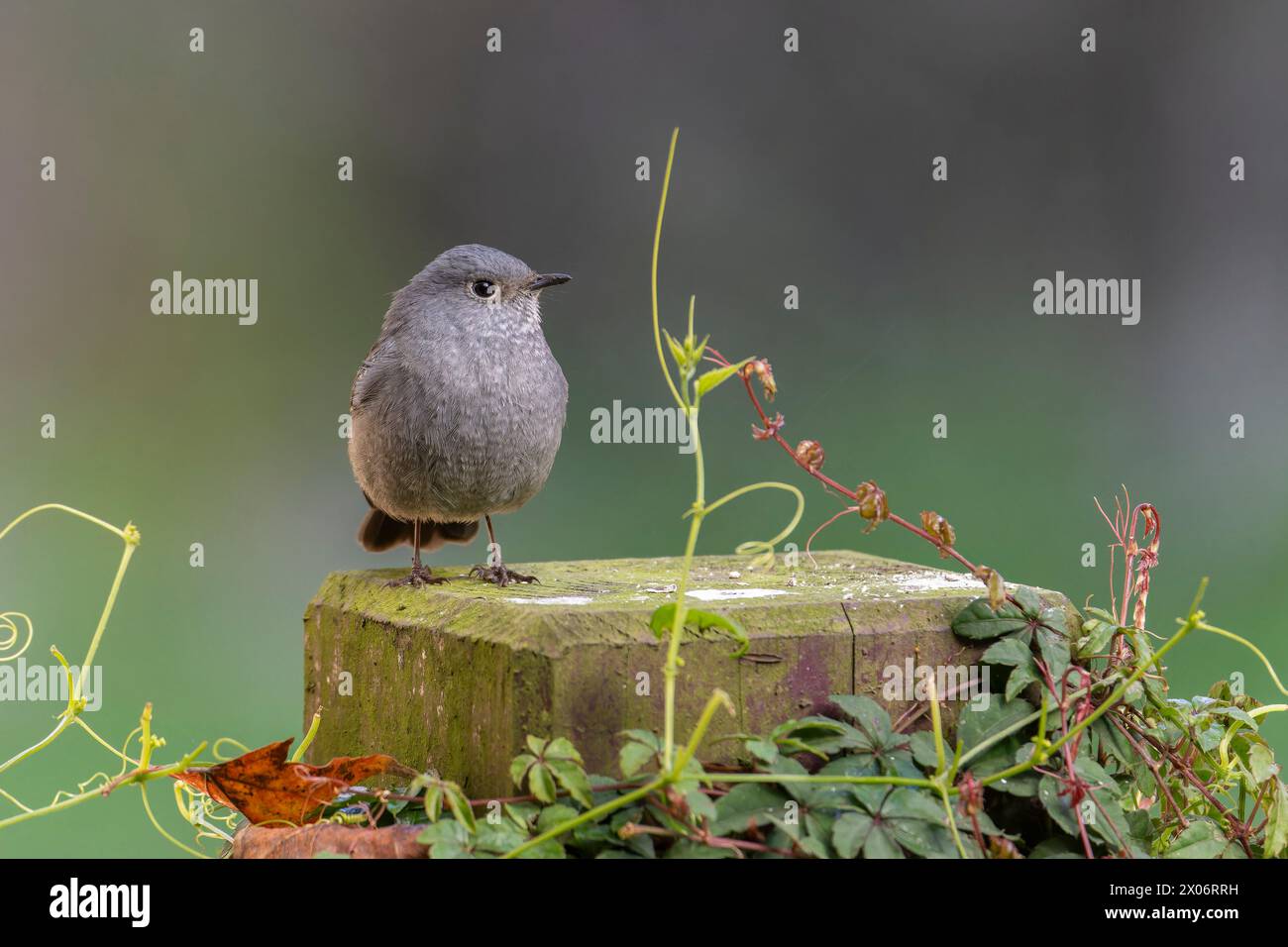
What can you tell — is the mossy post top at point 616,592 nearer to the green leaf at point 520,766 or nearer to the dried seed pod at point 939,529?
the dried seed pod at point 939,529

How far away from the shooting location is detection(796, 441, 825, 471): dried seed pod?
2291mm

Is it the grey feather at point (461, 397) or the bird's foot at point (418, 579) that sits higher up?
the grey feather at point (461, 397)

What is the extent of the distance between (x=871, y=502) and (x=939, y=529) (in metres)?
0.17

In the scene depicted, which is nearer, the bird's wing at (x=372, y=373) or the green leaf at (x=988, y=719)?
the green leaf at (x=988, y=719)

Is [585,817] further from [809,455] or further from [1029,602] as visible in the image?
[1029,602]

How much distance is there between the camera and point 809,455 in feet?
7.55

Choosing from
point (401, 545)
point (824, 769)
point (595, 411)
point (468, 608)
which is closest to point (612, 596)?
point (468, 608)

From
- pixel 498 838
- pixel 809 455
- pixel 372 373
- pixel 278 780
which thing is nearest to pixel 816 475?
pixel 809 455

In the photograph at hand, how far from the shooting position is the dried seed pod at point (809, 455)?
229 cm

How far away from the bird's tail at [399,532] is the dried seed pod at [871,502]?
5.49 ft

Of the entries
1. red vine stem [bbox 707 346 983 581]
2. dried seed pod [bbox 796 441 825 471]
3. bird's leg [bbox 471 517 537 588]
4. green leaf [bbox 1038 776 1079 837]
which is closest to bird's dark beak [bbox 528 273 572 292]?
bird's leg [bbox 471 517 537 588]

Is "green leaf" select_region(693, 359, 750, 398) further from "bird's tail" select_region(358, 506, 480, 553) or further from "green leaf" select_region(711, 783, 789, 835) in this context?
"bird's tail" select_region(358, 506, 480, 553)

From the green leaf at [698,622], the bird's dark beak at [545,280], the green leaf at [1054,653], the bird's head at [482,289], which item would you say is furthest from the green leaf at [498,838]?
the bird's dark beak at [545,280]

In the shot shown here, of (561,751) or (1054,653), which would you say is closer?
(561,751)
